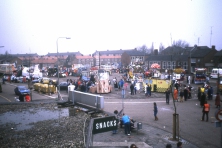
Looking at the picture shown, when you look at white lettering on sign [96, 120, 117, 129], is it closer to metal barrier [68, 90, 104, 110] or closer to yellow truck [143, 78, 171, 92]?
metal barrier [68, 90, 104, 110]

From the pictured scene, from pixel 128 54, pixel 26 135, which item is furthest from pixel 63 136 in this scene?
pixel 128 54

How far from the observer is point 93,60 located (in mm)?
107562

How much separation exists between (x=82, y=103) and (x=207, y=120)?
9466 mm

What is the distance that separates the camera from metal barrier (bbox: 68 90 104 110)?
13.9 meters

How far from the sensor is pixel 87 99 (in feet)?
50.3

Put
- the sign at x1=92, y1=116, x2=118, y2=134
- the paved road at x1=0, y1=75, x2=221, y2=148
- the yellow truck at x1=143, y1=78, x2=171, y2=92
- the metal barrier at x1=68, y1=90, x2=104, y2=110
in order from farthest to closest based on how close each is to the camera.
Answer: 1. the yellow truck at x1=143, y1=78, x2=171, y2=92
2. the metal barrier at x1=68, y1=90, x2=104, y2=110
3. the paved road at x1=0, y1=75, x2=221, y2=148
4. the sign at x1=92, y1=116, x2=118, y2=134

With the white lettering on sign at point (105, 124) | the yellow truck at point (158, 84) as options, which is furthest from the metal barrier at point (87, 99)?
the yellow truck at point (158, 84)

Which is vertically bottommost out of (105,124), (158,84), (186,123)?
(186,123)

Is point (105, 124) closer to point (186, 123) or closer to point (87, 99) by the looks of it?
point (87, 99)

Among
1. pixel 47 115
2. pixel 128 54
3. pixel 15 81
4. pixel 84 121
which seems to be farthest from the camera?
pixel 128 54

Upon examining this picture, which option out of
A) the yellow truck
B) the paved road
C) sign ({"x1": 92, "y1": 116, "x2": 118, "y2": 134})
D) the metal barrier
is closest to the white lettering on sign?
sign ({"x1": 92, "y1": 116, "x2": 118, "y2": 134})

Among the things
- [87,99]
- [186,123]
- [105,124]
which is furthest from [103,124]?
[186,123]

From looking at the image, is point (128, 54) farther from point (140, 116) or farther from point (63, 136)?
point (63, 136)

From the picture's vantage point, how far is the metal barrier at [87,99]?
13.9m
